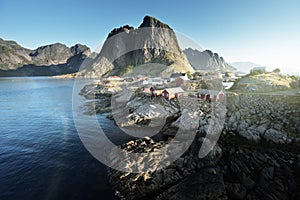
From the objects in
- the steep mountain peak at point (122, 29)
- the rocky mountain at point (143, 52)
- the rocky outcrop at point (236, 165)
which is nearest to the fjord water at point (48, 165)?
the rocky outcrop at point (236, 165)

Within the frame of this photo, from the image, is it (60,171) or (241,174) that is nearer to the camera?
(241,174)

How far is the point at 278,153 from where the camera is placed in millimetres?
15961

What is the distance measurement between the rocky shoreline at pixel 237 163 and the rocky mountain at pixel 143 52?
96.9 metres

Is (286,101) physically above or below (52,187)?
above

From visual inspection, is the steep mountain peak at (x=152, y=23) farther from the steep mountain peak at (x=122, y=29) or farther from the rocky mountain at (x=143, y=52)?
the steep mountain peak at (x=122, y=29)

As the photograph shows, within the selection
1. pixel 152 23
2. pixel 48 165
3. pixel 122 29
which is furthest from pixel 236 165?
pixel 122 29

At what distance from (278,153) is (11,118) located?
49404 mm

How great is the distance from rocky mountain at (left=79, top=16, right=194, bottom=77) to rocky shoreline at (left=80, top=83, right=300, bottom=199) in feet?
318

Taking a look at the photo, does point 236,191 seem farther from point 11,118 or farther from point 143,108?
point 11,118

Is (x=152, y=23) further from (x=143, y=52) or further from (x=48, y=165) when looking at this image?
(x=48, y=165)

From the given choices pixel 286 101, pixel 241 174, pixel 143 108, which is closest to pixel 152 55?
pixel 143 108

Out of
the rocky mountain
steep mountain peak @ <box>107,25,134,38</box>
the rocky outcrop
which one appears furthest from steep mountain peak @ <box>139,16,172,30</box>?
the rocky outcrop

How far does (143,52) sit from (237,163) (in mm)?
150328

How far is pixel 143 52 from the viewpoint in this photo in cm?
15488
